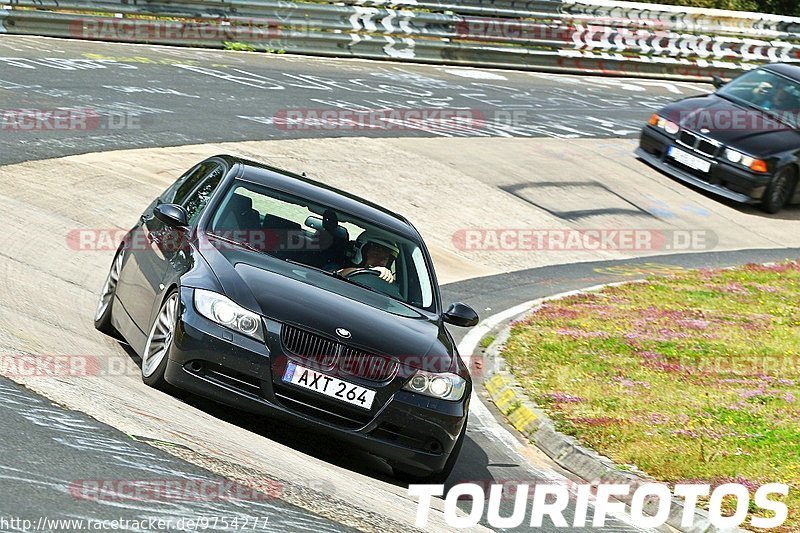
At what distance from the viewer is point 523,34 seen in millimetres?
28094

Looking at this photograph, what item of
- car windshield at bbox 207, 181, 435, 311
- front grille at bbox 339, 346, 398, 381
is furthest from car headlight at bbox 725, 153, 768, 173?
front grille at bbox 339, 346, 398, 381

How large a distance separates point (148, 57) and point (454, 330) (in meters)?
10.8

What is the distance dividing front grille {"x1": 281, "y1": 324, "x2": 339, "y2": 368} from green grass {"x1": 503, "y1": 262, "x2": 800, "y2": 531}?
256 cm

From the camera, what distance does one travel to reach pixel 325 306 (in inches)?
290

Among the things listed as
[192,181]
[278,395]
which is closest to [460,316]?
[278,395]

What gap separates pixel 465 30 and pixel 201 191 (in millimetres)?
18987

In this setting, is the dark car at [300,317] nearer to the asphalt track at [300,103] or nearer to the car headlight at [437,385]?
the car headlight at [437,385]

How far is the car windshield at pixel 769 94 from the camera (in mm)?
20781

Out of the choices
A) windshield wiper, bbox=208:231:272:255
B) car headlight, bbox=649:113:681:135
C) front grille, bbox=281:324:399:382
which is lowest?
car headlight, bbox=649:113:681:135

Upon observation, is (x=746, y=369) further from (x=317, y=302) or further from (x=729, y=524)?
(x=317, y=302)

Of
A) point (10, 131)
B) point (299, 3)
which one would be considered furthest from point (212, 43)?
point (10, 131)

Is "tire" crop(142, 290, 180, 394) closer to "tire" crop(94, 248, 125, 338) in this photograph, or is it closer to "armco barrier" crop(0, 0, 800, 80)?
"tire" crop(94, 248, 125, 338)

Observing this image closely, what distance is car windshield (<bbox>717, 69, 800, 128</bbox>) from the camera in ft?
68.2

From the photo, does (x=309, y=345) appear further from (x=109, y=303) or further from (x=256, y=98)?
(x=256, y=98)
